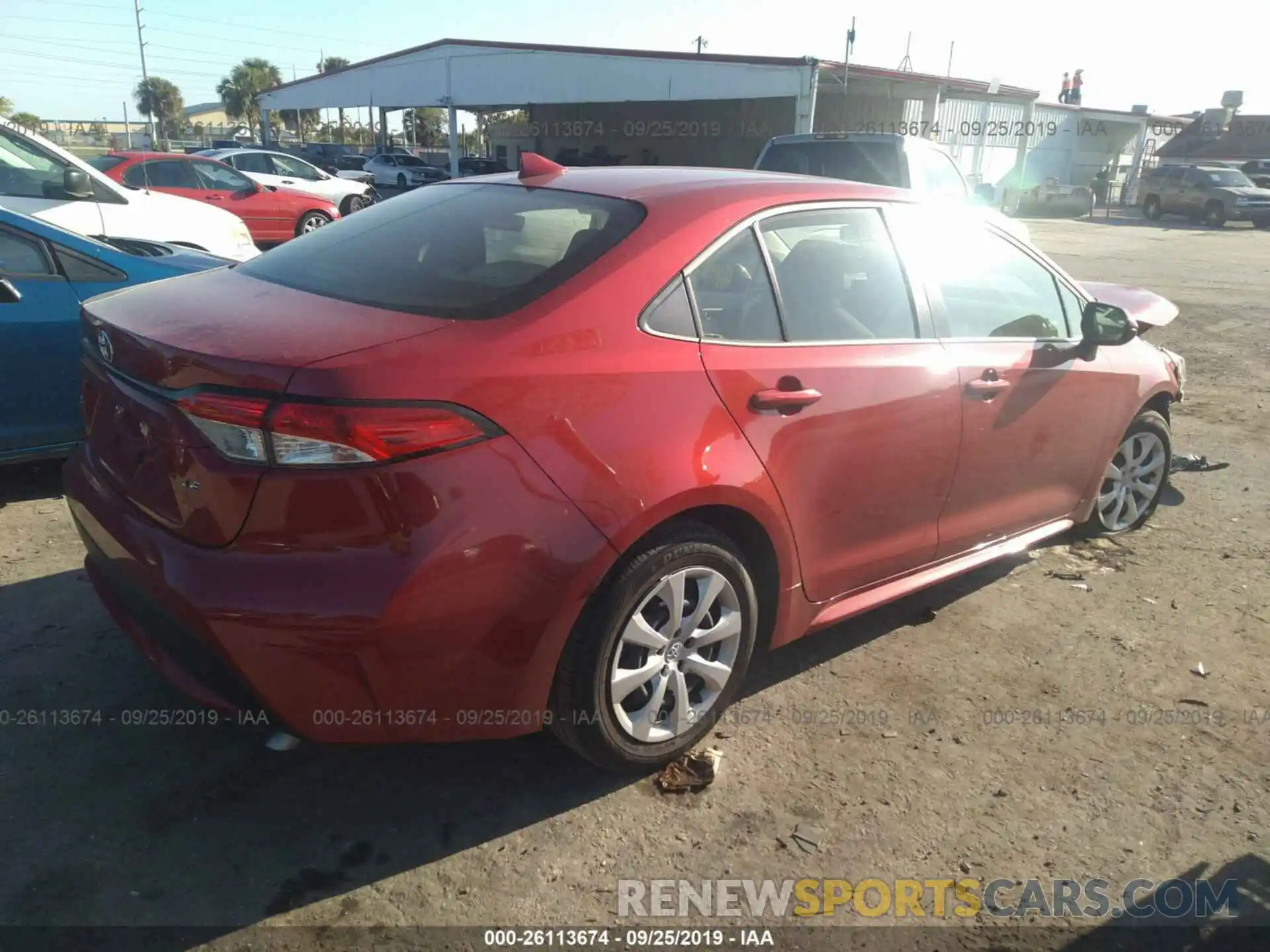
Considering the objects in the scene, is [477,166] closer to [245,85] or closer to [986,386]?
[986,386]

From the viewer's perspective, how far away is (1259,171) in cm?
3253

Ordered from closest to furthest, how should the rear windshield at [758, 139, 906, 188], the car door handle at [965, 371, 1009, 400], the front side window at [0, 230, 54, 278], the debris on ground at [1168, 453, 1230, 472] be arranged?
the car door handle at [965, 371, 1009, 400]
the front side window at [0, 230, 54, 278]
the debris on ground at [1168, 453, 1230, 472]
the rear windshield at [758, 139, 906, 188]

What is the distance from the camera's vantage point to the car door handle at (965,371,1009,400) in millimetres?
3364

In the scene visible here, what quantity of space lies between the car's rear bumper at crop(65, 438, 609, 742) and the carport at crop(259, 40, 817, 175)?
22.6m

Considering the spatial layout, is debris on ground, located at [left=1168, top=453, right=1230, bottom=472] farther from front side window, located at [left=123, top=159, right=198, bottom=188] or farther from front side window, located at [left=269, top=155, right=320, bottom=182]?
front side window, located at [left=269, top=155, right=320, bottom=182]

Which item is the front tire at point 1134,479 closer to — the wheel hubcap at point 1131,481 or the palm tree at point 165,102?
the wheel hubcap at point 1131,481

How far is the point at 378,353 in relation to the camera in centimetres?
222

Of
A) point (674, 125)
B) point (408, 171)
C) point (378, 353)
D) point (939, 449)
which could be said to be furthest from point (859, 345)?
point (674, 125)

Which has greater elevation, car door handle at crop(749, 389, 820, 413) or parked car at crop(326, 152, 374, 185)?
parked car at crop(326, 152, 374, 185)

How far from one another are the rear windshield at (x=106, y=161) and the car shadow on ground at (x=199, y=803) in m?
11.3

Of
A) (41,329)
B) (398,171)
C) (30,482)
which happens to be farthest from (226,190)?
(398,171)

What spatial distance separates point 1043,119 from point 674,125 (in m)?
14.0

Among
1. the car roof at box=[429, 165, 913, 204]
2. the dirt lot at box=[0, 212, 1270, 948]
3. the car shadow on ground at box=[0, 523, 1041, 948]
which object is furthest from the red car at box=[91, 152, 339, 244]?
the car shadow on ground at box=[0, 523, 1041, 948]

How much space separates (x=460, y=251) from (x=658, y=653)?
1.31 metres
